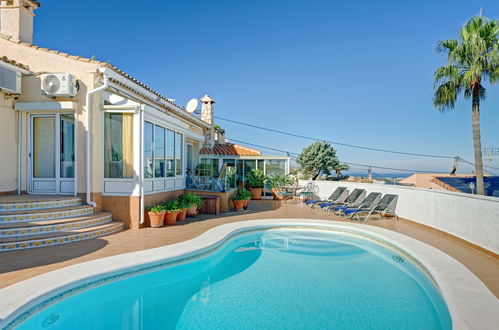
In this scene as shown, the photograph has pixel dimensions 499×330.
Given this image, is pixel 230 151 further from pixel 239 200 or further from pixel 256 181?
pixel 239 200

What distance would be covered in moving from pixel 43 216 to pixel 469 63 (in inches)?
740

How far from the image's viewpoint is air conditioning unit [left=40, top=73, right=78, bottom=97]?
7.98 metres

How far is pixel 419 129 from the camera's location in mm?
46531

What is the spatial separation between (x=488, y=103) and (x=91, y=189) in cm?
1807

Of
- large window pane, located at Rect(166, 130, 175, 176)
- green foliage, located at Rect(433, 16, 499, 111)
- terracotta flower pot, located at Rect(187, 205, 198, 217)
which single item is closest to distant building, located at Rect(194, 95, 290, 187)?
large window pane, located at Rect(166, 130, 175, 176)

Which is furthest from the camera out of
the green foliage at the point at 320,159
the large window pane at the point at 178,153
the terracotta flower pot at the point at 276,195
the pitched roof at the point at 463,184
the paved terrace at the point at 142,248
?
the green foliage at the point at 320,159

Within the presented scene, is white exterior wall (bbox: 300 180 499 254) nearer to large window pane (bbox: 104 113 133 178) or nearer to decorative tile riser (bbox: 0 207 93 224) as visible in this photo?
large window pane (bbox: 104 113 133 178)

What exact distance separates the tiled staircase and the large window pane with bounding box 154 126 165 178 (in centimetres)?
239

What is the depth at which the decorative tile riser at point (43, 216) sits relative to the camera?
6748 millimetres

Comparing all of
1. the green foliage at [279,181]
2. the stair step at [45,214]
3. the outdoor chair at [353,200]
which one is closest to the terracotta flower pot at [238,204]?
the outdoor chair at [353,200]

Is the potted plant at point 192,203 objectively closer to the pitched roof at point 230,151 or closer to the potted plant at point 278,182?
the pitched roof at point 230,151

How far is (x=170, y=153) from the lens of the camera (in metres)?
11.0

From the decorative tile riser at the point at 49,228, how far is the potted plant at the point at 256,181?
9.60 m

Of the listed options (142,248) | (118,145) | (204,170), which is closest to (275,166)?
(204,170)
